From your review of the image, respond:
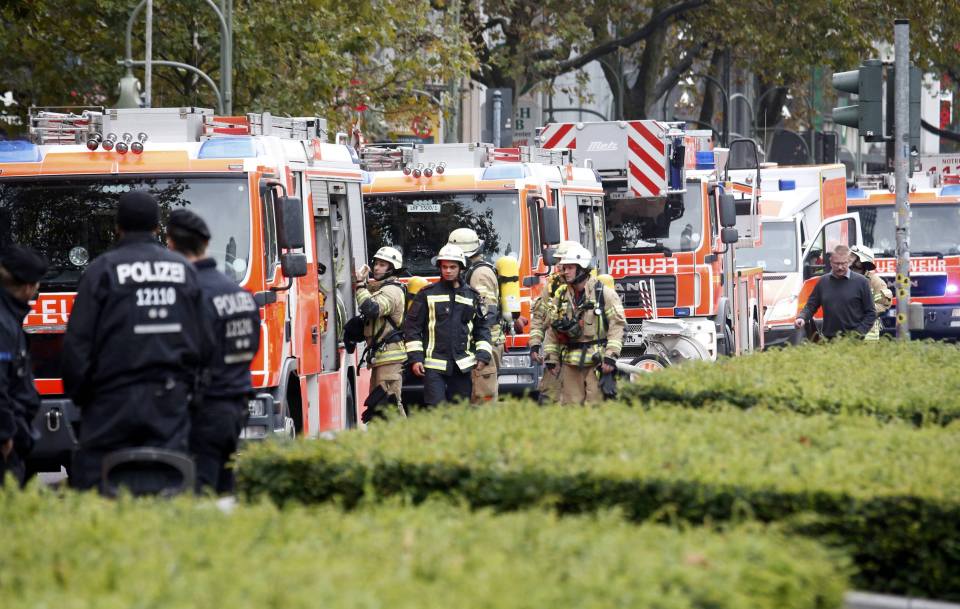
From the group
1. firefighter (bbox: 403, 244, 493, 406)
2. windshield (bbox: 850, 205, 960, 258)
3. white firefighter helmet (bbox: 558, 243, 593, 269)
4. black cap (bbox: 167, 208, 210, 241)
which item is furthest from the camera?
windshield (bbox: 850, 205, 960, 258)

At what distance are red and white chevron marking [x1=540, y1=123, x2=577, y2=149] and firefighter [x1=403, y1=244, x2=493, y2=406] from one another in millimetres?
7331

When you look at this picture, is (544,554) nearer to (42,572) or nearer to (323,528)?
(323,528)

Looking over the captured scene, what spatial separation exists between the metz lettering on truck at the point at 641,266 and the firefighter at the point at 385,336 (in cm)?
693

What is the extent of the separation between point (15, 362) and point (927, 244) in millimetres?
19856

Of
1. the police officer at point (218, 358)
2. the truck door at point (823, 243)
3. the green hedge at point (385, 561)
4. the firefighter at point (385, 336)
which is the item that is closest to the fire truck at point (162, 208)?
the firefighter at point (385, 336)

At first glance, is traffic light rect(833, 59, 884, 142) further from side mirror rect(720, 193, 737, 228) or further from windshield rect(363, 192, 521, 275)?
side mirror rect(720, 193, 737, 228)

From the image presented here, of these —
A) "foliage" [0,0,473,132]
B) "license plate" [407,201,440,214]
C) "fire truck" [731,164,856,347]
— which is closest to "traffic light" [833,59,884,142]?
"license plate" [407,201,440,214]

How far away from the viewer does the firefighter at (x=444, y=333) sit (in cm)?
1222

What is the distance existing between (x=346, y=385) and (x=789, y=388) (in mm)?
5700

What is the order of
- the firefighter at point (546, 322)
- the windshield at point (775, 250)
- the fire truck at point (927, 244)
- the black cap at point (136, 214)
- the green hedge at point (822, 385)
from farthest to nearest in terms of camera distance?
1. the fire truck at point (927, 244)
2. the windshield at point (775, 250)
3. the firefighter at point (546, 322)
4. the green hedge at point (822, 385)
5. the black cap at point (136, 214)

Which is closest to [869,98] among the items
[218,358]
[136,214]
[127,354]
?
[218,358]

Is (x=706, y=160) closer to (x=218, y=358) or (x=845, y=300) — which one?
(x=845, y=300)

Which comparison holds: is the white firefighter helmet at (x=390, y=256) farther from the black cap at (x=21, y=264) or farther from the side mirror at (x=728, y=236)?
the side mirror at (x=728, y=236)

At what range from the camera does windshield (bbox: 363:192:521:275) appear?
1558cm
